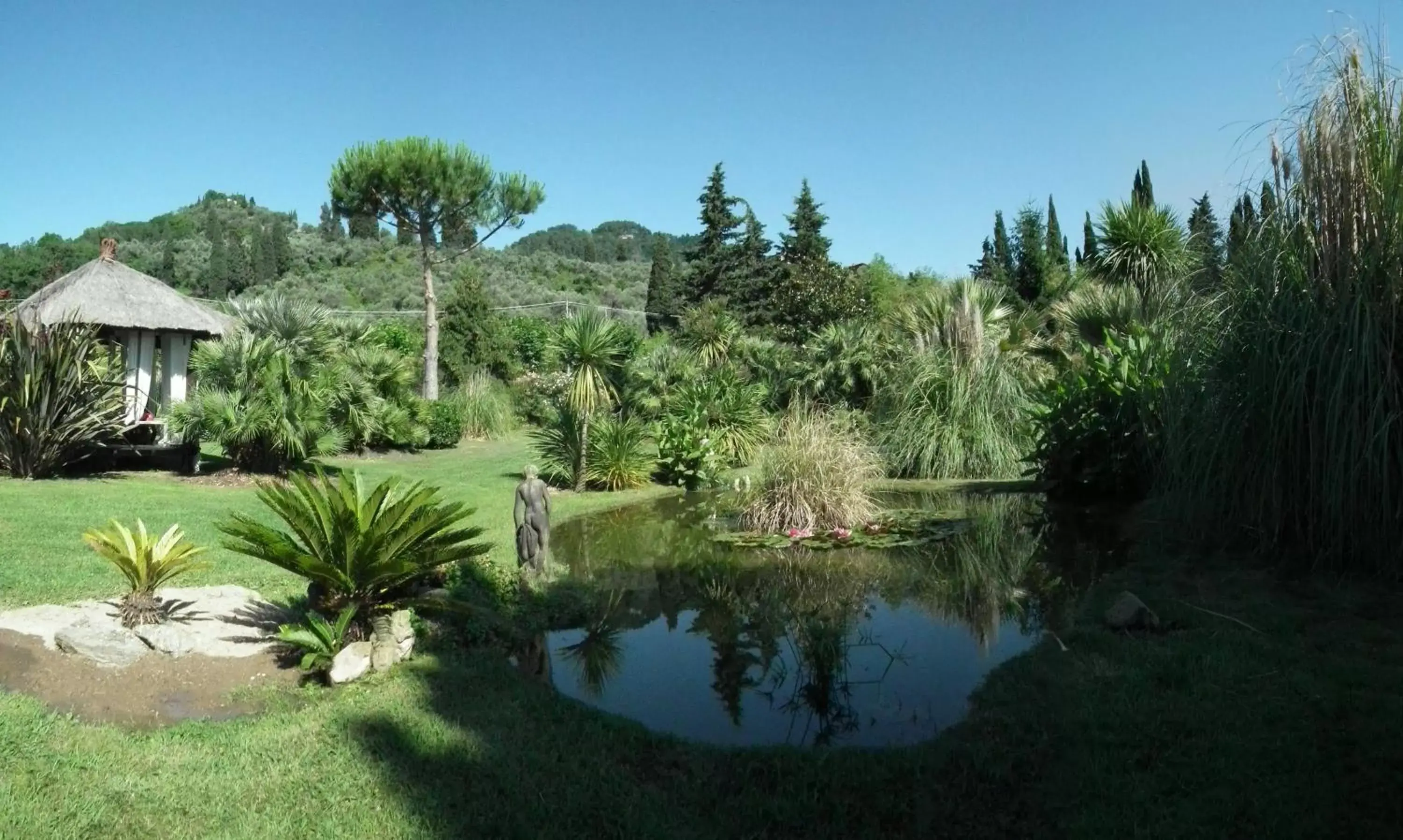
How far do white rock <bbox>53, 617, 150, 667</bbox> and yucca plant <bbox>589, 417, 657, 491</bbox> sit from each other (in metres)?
9.10

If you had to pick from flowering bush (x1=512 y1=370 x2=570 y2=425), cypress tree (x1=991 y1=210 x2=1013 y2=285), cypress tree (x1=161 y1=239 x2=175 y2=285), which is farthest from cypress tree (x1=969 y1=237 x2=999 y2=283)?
cypress tree (x1=161 y1=239 x2=175 y2=285)

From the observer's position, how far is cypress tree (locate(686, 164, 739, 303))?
129 ft

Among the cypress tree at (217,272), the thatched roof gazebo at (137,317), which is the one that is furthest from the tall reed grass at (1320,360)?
the cypress tree at (217,272)

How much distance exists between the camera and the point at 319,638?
5453 millimetres

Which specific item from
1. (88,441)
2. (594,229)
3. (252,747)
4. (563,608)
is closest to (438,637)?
(563,608)

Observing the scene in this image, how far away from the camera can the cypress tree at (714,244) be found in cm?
3919

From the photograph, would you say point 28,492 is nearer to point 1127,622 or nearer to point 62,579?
point 62,579

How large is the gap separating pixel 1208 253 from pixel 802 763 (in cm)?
618

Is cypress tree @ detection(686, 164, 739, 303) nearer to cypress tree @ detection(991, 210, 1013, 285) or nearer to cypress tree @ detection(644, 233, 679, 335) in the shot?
cypress tree @ detection(644, 233, 679, 335)

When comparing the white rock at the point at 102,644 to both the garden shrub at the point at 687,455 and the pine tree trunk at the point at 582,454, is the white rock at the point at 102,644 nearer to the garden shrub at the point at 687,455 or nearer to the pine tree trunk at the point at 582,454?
the pine tree trunk at the point at 582,454

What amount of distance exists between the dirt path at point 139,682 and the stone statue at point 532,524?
2483mm

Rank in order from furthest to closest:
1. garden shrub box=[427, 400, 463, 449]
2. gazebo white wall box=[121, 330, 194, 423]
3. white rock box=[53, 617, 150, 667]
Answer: garden shrub box=[427, 400, 463, 449]
gazebo white wall box=[121, 330, 194, 423]
white rock box=[53, 617, 150, 667]

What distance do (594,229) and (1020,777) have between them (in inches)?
3698

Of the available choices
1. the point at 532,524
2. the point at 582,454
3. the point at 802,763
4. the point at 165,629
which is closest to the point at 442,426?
the point at 582,454
